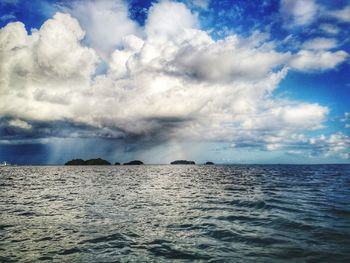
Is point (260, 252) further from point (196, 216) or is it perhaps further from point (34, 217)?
point (34, 217)

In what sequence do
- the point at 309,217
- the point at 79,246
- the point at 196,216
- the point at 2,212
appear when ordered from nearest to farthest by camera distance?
the point at 79,246
the point at 309,217
the point at 196,216
the point at 2,212

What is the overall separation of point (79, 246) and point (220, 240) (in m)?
7.49

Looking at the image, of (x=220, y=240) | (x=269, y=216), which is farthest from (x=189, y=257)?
(x=269, y=216)

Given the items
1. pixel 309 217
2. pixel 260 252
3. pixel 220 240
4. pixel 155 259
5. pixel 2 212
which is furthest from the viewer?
pixel 2 212

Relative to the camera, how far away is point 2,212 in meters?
24.5

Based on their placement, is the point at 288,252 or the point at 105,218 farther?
the point at 105,218

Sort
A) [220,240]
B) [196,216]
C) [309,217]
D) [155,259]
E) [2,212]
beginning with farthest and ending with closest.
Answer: [2,212]
[196,216]
[309,217]
[220,240]
[155,259]

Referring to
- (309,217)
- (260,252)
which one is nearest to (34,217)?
(260,252)

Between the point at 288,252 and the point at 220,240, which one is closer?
the point at 288,252

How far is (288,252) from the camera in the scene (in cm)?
1271

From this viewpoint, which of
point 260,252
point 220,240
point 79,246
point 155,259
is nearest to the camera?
point 155,259

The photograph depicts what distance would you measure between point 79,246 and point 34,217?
404 inches

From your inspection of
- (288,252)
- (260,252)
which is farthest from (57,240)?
(288,252)

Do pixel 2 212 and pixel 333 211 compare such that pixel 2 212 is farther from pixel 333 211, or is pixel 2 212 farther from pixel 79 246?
pixel 333 211
